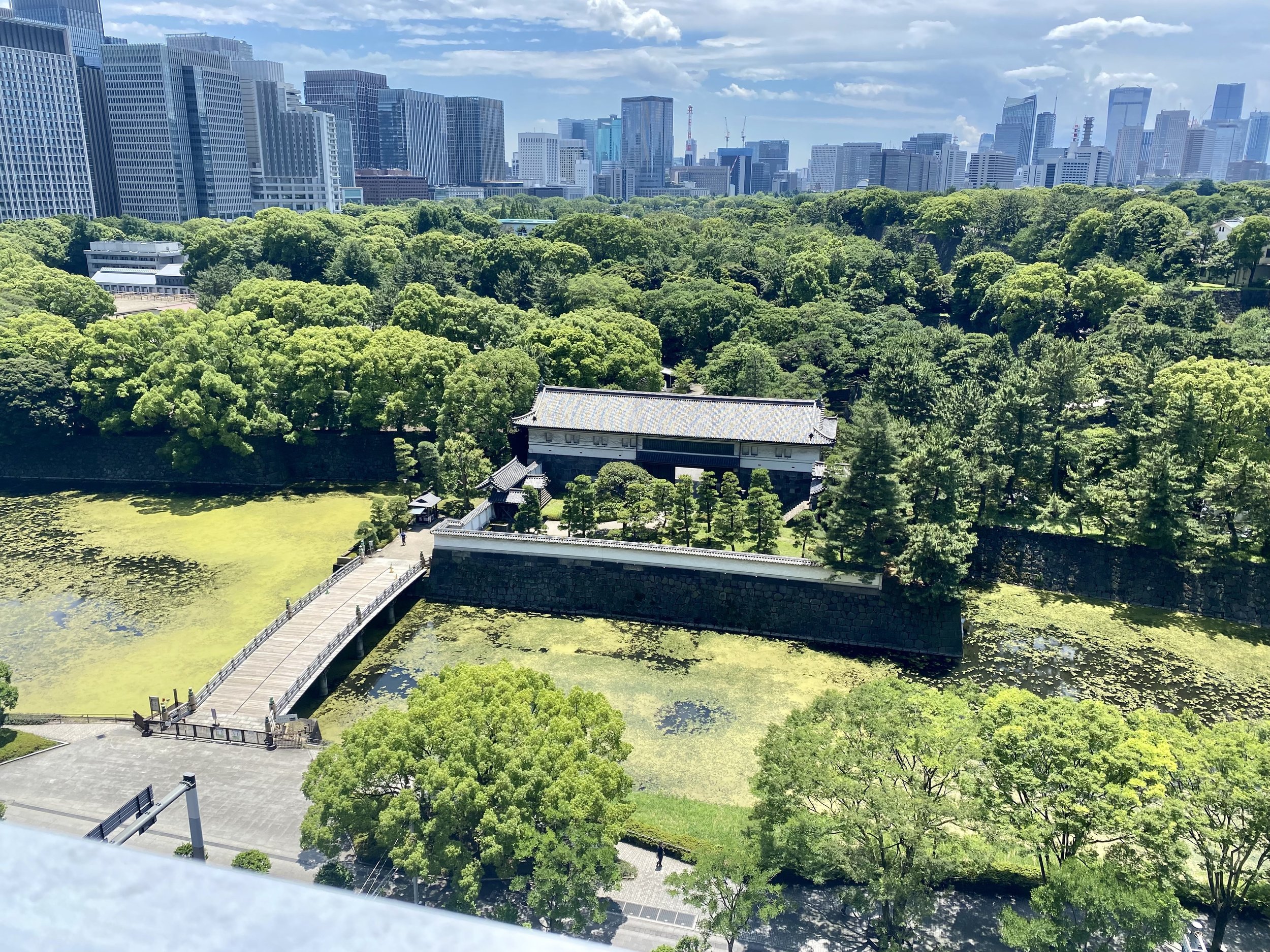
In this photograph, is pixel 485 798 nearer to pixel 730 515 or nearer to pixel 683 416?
pixel 730 515

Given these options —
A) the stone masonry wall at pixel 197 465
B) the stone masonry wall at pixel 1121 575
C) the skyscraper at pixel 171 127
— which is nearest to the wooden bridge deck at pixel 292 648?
the stone masonry wall at pixel 197 465

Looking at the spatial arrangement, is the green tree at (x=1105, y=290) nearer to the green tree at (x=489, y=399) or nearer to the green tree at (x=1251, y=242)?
the green tree at (x=1251, y=242)

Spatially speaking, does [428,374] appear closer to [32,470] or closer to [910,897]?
[32,470]

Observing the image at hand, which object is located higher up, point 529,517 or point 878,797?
point 878,797

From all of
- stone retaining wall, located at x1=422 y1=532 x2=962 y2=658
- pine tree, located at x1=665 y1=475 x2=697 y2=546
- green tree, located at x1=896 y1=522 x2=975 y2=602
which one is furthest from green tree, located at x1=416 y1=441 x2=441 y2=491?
green tree, located at x1=896 y1=522 x2=975 y2=602

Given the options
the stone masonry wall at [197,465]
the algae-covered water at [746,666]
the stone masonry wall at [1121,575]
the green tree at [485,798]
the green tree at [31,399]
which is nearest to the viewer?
the green tree at [485,798]

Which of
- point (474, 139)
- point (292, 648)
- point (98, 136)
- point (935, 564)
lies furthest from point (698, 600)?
point (474, 139)

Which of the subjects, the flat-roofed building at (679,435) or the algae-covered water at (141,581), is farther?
the flat-roofed building at (679,435)
